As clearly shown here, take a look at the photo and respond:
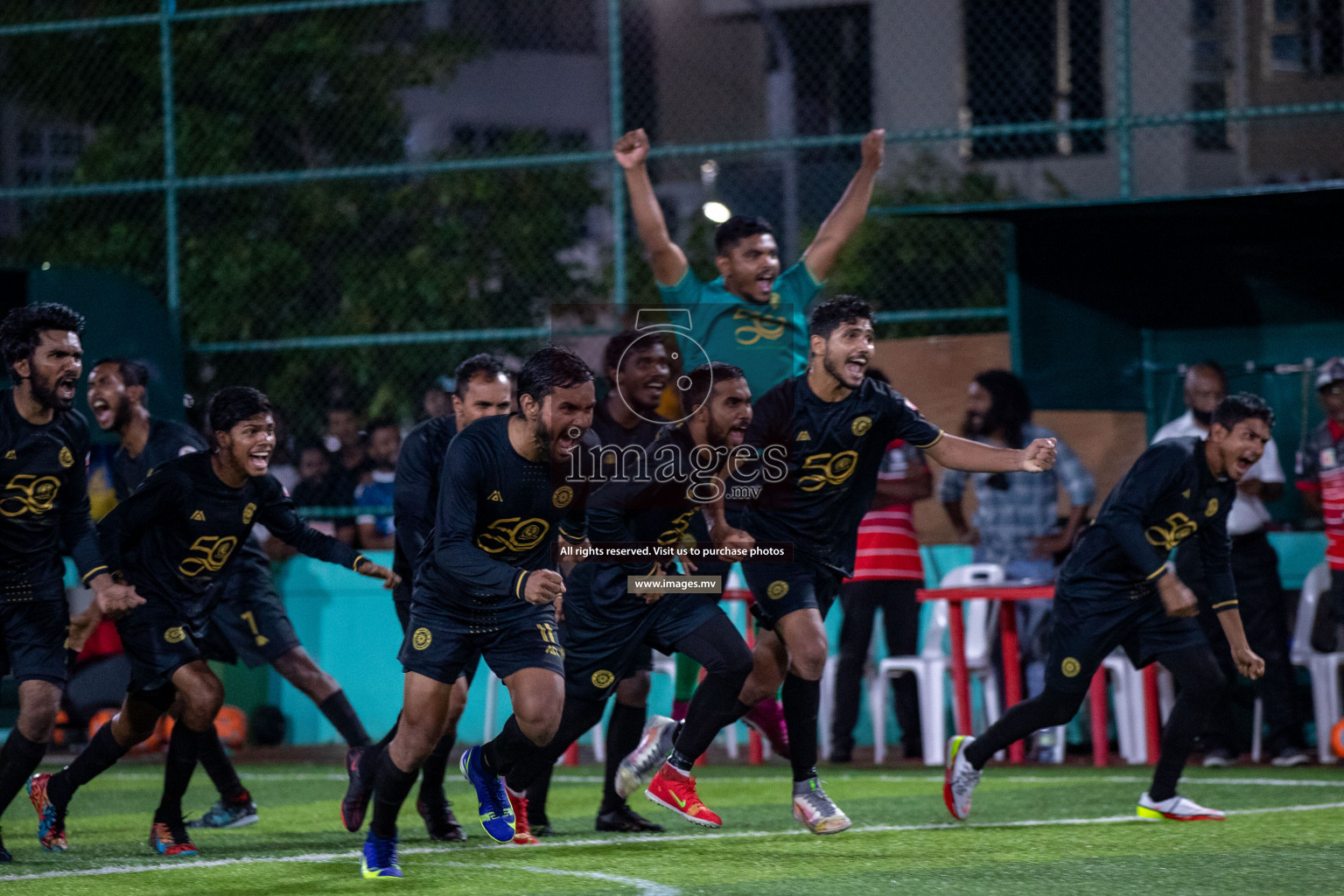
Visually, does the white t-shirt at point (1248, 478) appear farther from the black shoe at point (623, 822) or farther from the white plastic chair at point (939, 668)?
the black shoe at point (623, 822)

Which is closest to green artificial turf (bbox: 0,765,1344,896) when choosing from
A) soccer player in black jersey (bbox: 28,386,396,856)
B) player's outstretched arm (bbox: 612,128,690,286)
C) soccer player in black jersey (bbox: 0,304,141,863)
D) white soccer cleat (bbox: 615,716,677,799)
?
white soccer cleat (bbox: 615,716,677,799)

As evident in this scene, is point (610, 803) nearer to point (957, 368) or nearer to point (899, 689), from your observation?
point (899, 689)

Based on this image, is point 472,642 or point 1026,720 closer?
point 472,642

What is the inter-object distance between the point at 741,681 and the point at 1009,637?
389cm

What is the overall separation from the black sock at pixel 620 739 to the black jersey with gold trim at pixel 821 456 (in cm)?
106

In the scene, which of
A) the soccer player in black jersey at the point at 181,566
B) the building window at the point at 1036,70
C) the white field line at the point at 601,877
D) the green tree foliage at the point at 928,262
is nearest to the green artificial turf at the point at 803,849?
the white field line at the point at 601,877

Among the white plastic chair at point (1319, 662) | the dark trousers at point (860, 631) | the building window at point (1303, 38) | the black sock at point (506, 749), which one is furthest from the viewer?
the building window at point (1303, 38)

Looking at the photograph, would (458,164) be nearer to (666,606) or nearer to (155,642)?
(155,642)

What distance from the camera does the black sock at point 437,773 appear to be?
7.77 meters

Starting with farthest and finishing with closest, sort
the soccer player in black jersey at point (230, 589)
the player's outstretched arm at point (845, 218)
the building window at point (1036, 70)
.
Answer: the building window at point (1036, 70) → the soccer player in black jersey at point (230, 589) → the player's outstretched arm at point (845, 218)

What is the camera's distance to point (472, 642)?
21.5 ft

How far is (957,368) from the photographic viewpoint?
13016mm

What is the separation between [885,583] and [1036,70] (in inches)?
463

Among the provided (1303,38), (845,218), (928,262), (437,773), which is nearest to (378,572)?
(437,773)
